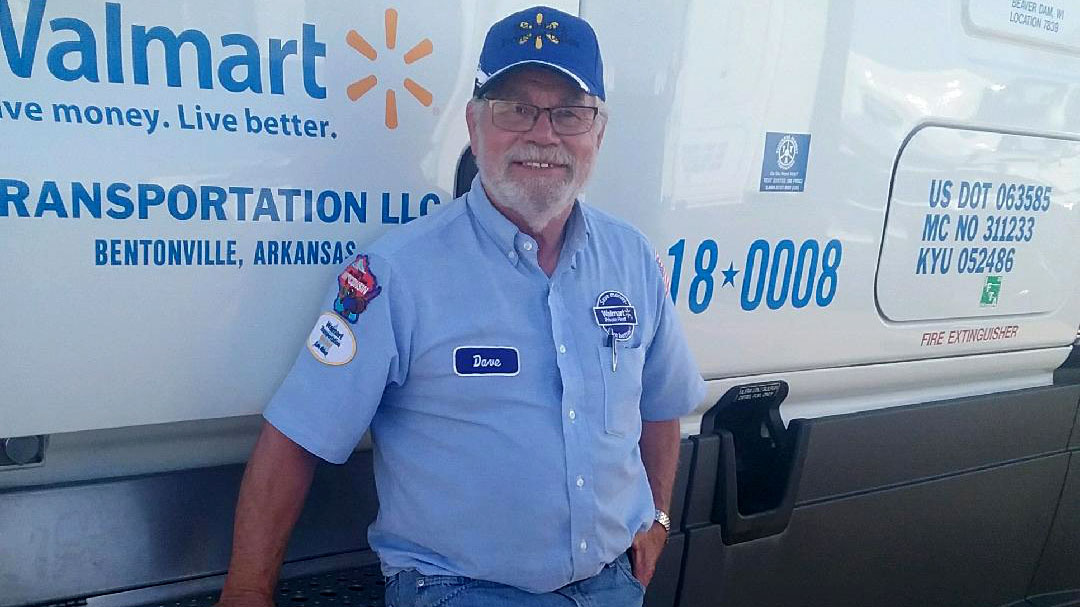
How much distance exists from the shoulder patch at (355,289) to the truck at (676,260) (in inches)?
2.5

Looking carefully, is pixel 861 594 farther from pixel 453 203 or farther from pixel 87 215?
pixel 87 215

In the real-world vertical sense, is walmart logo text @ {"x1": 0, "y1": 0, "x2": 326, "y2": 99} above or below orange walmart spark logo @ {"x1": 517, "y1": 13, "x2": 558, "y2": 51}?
below

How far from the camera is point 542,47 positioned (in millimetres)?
1323

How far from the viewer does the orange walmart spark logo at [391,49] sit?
1.27 metres

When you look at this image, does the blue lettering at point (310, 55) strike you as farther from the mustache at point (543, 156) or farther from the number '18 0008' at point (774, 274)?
the number '18 0008' at point (774, 274)

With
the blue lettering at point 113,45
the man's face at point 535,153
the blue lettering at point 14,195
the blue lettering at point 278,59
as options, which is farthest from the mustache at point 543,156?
the blue lettering at point 14,195

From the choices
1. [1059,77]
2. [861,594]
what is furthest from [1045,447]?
[1059,77]

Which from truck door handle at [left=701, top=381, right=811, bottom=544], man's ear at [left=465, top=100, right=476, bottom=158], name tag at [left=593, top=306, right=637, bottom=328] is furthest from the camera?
truck door handle at [left=701, top=381, right=811, bottom=544]

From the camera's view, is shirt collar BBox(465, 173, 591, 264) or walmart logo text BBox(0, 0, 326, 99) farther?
shirt collar BBox(465, 173, 591, 264)

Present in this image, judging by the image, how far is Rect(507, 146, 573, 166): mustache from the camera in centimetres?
139

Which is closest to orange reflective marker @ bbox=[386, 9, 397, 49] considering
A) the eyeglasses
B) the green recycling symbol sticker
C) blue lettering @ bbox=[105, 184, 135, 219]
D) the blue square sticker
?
the eyeglasses

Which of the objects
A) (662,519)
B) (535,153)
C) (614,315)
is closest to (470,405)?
(614,315)

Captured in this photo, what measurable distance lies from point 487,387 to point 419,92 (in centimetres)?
49

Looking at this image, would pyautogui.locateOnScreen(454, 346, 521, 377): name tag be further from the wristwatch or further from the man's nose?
the wristwatch
